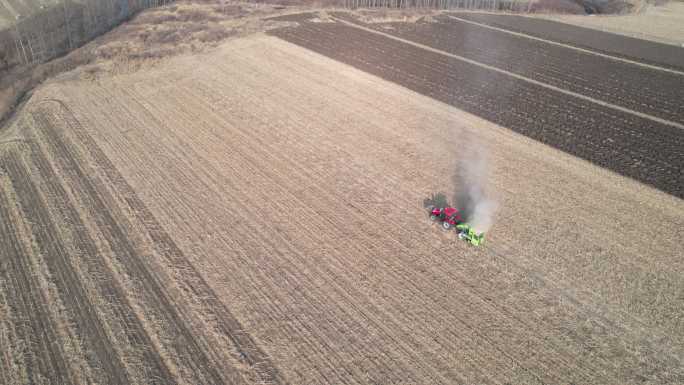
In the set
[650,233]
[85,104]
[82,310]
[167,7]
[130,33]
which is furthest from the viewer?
[167,7]

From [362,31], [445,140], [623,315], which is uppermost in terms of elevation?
[362,31]

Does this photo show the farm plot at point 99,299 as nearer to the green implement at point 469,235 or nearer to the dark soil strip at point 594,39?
the green implement at point 469,235

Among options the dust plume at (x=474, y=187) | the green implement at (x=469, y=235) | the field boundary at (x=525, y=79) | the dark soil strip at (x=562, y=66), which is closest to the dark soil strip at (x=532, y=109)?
the field boundary at (x=525, y=79)

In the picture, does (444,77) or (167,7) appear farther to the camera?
(167,7)

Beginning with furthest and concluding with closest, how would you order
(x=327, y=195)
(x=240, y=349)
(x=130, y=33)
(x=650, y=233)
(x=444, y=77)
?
(x=130, y=33) < (x=444, y=77) < (x=327, y=195) < (x=650, y=233) < (x=240, y=349)

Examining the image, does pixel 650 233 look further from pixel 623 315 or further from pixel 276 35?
pixel 276 35

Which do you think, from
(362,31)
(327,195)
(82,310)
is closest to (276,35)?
(362,31)
